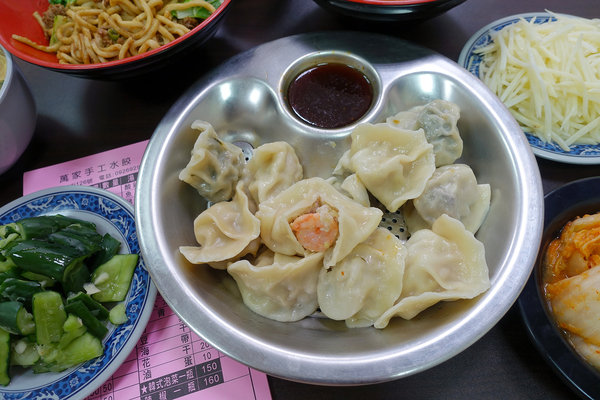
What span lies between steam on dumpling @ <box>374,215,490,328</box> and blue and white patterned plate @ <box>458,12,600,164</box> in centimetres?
89

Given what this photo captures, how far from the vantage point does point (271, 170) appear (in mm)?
2191

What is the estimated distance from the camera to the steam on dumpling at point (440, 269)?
1.67 metres

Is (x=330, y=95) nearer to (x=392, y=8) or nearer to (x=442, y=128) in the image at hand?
(x=392, y=8)

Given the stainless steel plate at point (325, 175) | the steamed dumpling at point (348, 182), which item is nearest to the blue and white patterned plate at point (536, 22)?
the stainless steel plate at point (325, 175)

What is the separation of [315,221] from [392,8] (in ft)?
4.21

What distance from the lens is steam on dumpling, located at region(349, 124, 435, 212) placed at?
202cm

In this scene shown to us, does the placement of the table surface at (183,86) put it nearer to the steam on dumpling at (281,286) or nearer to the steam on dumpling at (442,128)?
the steam on dumpling at (442,128)

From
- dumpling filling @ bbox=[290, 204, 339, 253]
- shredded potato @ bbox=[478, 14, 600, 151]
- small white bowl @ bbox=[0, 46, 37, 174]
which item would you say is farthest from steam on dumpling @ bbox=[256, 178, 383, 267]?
small white bowl @ bbox=[0, 46, 37, 174]

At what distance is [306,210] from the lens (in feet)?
6.40

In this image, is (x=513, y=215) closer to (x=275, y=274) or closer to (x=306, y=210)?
(x=306, y=210)

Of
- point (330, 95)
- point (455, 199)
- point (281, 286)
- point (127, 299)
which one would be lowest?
point (127, 299)

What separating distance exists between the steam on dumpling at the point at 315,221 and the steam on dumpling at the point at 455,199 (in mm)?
281

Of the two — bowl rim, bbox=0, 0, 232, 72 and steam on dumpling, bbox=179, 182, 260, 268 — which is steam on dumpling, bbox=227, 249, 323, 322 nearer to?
steam on dumpling, bbox=179, 182, 260, 268

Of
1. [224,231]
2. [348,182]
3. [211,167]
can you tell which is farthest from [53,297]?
[348,182]
